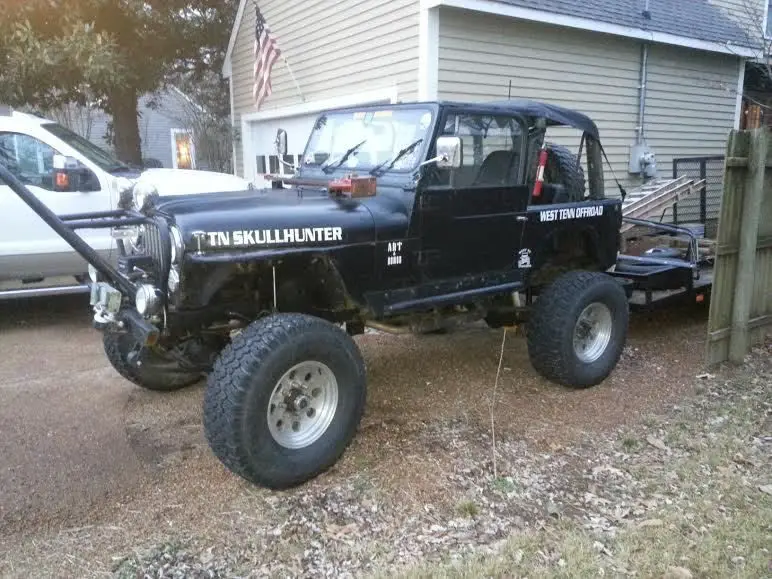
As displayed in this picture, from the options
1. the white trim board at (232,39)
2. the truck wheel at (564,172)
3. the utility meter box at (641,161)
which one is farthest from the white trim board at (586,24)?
the white trim board at (232,39)

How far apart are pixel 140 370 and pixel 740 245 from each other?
15.5ft

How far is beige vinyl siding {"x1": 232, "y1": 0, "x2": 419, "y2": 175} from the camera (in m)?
8.40

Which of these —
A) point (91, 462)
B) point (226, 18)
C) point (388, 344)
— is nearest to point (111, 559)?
point (91, 462)

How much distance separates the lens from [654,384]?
5.40 m

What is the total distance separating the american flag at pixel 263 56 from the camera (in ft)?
32.5

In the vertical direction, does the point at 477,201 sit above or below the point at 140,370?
above

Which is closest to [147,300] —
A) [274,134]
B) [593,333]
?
[593,333]

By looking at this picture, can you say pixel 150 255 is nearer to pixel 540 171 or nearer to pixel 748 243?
pixel 540 171

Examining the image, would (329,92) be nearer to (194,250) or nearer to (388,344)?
(388,344)

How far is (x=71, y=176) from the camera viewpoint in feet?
20.8

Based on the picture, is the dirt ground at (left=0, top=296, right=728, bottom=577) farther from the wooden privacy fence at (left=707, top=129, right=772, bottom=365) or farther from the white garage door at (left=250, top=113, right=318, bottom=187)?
the white garage door at (left=250, top=113, right=318, bottom=187)

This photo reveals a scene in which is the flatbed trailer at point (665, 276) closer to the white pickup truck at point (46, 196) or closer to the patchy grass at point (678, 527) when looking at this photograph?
the patchy grass at point (678, 527)

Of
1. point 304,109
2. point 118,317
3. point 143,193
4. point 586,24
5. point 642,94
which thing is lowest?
point 118,317

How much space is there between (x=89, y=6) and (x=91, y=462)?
8.83 metres
